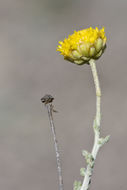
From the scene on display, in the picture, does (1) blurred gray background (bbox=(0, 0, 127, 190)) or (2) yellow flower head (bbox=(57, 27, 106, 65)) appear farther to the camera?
(1) blurred gray background (bbox=(0, 0, 127, 190))

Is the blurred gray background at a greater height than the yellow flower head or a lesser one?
greater

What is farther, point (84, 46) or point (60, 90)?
point (60, 90)

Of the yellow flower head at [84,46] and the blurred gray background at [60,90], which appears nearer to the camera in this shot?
the yellow flower head at [84,46]

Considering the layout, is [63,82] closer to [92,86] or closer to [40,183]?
[92,86]

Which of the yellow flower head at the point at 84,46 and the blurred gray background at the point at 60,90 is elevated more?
the blurred gray background at the point at 60,90
